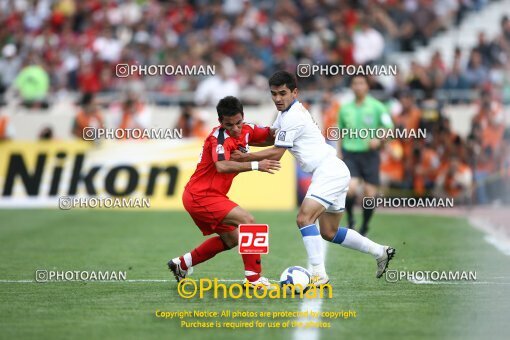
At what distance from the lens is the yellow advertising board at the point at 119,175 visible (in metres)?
21.5

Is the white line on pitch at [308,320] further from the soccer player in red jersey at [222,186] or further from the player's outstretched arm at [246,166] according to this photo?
the player's outstretched arm at [246,166]

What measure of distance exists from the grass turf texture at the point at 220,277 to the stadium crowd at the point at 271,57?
9.08ft

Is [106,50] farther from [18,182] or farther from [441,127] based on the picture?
[441,127]

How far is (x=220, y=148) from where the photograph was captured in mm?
10641

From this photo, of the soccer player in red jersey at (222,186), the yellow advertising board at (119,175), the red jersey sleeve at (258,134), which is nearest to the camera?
the soccer player in red jersey at (222,186)

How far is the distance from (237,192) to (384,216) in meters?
3.30

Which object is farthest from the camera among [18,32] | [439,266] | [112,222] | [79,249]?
[18,32]

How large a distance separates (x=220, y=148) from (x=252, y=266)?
124 cm

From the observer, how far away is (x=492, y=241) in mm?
15773

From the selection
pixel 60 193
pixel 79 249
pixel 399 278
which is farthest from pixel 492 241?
pixel 60 193

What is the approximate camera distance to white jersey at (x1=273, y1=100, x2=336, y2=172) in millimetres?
10812

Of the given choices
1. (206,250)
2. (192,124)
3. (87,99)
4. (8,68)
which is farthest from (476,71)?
(206,250)

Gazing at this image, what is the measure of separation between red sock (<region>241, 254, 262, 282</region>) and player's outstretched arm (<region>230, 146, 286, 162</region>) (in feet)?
3.26

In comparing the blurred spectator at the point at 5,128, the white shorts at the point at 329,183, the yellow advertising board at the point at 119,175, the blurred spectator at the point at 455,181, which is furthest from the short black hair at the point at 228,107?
the blurred spectator at the point at 5,128
